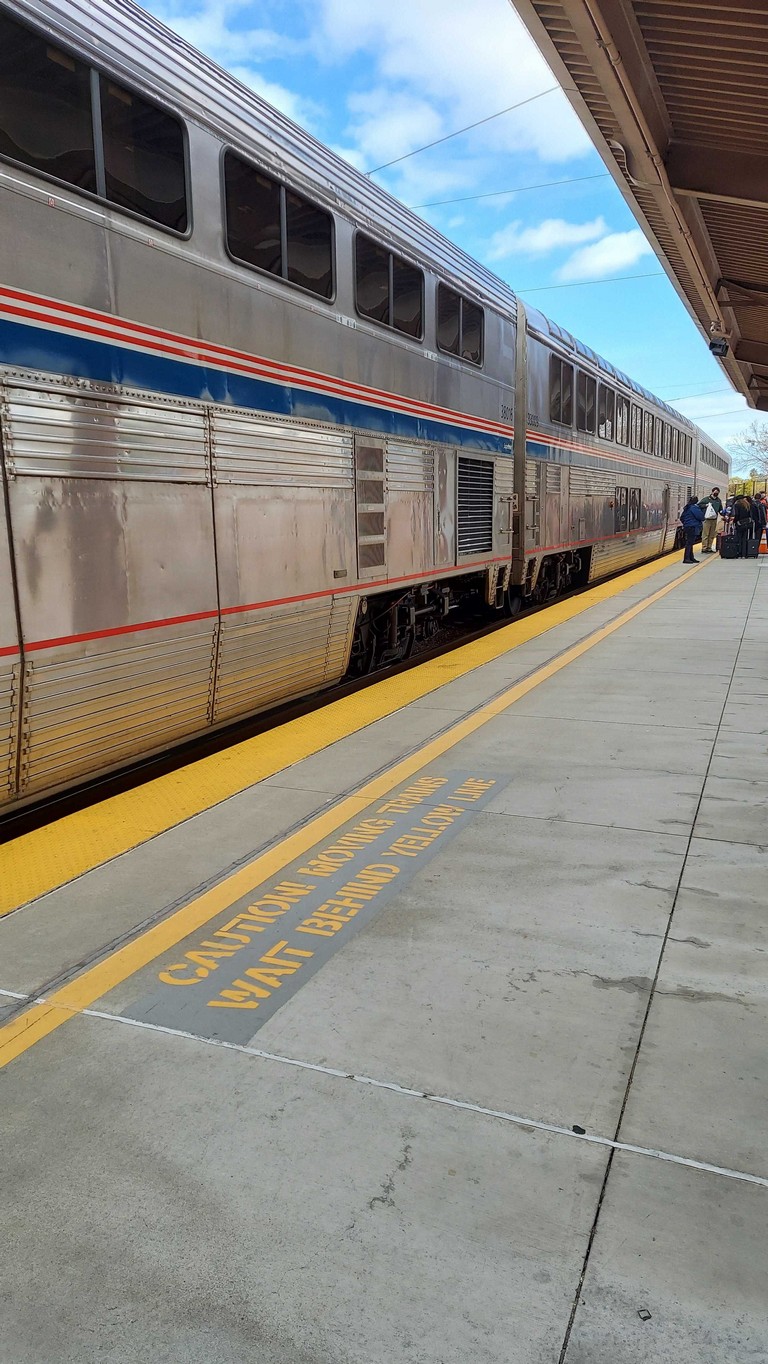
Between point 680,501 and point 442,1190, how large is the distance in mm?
24171

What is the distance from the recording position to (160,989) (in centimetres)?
266

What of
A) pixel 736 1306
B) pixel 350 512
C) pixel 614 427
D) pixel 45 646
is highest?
pixel 614 427

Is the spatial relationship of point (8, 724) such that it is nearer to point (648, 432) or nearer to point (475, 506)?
point (475, 506)

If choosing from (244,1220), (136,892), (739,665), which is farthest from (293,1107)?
(739,665)

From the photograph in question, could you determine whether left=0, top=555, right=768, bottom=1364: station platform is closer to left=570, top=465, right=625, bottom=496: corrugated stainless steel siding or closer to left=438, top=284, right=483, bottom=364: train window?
left=438, top=284, right=483, bottom=364: train window

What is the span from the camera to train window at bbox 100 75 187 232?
4082 mm

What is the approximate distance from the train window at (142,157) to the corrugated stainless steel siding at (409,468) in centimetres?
271

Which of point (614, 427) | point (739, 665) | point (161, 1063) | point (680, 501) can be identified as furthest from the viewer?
point (680, 501)

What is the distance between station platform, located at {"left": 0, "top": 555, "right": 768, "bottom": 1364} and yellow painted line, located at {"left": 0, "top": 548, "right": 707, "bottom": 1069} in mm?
13

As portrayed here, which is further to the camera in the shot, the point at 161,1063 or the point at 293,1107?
the point at 161,1063

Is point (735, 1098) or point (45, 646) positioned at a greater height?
point (45, 646)

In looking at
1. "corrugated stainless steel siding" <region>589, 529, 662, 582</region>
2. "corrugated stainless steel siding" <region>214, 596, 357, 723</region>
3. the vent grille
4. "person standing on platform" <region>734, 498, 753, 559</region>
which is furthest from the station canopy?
"person standing on platform" <region>734, 498, 753, 559</region>

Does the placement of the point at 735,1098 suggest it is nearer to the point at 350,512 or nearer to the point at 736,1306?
the point at 736,1306

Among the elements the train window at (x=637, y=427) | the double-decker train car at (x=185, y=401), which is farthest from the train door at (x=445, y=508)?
the train window at (x=637, y=427)
